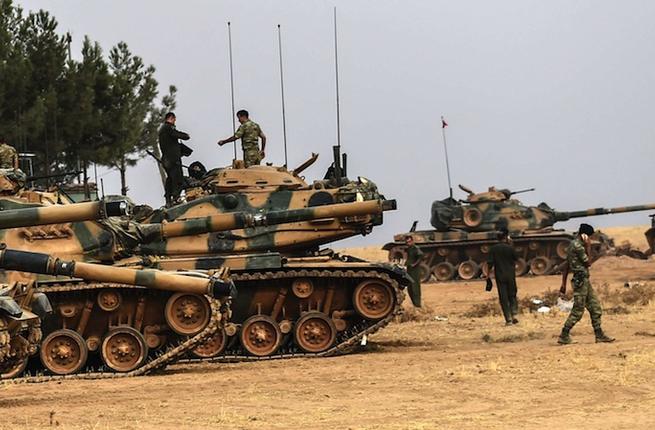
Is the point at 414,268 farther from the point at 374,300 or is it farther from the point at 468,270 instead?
the point at 468,270

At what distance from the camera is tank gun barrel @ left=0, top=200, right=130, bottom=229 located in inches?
540

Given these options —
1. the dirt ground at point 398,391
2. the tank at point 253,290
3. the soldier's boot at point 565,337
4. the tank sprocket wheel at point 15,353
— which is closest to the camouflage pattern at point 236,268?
the tank at point 253,290

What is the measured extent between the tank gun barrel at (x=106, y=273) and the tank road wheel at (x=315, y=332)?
427 centimetres

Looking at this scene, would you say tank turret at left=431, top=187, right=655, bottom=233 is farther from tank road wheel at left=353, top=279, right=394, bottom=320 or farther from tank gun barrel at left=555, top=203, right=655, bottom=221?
tank road wheel at left=353, top=279, right=394, bottom=320

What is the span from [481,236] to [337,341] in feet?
64.3

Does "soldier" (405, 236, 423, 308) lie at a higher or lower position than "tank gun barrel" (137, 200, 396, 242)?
lower

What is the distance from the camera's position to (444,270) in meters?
39.3

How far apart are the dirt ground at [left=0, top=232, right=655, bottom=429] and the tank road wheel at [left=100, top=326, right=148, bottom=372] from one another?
599 millimetres

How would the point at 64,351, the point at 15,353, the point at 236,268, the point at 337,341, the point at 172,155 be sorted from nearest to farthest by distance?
the point at 15,353, the point at 64,351, the point at 236,268, the point at 337,341, the point at 172,155

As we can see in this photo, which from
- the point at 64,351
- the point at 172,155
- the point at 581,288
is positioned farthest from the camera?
the point at 172,155

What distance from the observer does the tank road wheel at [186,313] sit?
17.8 meters

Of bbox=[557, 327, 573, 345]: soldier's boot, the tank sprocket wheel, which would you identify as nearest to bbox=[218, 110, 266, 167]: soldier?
bbox=[557, 327, 573, 345]: soldier's boot

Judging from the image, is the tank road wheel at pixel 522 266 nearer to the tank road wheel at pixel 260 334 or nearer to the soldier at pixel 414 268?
the soldier at pixel 414 268

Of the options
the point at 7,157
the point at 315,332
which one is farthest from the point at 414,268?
the point at 7,157
